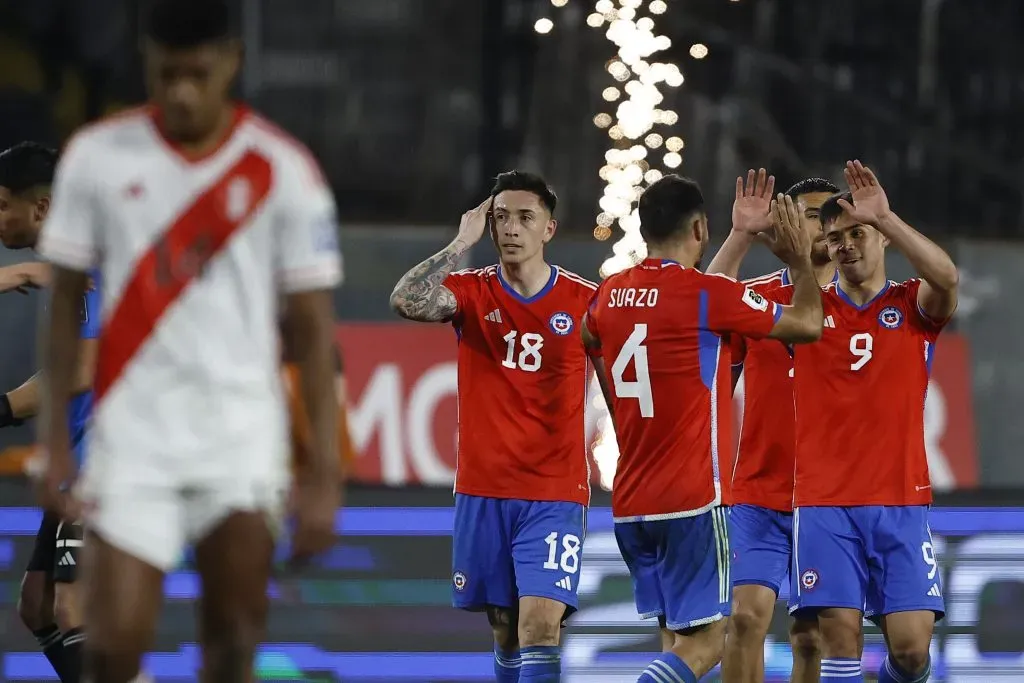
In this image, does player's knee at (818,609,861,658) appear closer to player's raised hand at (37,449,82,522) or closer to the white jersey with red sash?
the white jersey with red sash

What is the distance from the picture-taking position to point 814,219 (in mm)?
6582

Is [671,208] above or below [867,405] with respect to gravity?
above

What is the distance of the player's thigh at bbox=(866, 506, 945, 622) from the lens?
579 cm

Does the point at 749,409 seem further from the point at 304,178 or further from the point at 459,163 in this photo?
the point at 459,163

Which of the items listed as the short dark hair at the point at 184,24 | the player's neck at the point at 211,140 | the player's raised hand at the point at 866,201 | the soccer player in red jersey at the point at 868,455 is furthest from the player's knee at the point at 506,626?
the short dark hair at the point at 184,24

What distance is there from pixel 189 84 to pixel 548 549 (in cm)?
293

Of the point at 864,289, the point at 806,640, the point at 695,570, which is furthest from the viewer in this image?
the point at 806,640

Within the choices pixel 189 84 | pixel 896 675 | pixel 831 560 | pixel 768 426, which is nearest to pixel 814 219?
pixel 768 426

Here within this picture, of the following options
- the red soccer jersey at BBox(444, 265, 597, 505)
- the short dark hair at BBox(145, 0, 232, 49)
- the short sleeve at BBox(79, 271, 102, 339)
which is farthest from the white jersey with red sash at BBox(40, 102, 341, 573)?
the red soccer jersey at BBox(444, 265, 597, 505)

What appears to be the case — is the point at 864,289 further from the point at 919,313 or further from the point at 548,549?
the point at 548,549

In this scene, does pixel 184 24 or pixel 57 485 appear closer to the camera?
pixel 184 24

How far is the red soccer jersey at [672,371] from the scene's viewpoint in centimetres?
Result: 548

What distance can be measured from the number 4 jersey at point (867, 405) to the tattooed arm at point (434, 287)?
1.41 metres

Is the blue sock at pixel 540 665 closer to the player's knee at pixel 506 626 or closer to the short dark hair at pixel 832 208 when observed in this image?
the player's knee at pixel 506 626
